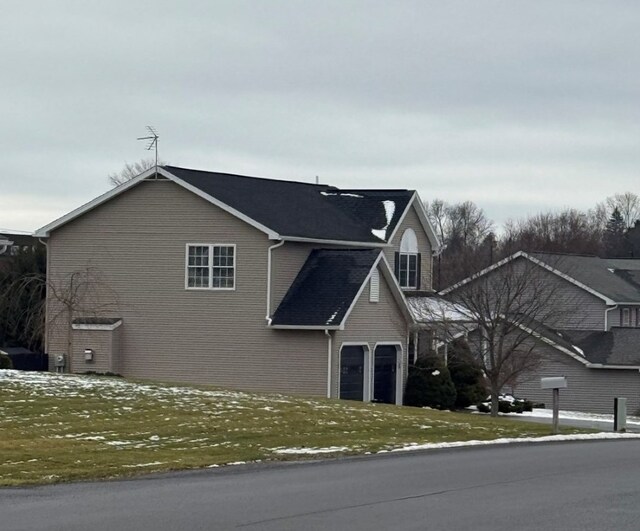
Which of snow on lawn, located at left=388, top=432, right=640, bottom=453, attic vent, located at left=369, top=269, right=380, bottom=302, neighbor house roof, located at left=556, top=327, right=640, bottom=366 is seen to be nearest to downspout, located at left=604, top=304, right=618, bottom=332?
neighbor house roof, located at left=556, top=327, right=640, bottom=366

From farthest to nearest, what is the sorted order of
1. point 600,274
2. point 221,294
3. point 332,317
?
point 600,274 < point 221,294 < point 332,317

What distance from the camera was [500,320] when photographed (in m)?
45.2

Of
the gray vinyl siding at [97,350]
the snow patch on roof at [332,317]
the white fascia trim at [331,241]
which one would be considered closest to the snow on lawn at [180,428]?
the snow patch on roof at [332,317]

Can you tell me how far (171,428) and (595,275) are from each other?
4712cm

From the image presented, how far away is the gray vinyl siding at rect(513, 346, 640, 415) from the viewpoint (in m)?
55.3

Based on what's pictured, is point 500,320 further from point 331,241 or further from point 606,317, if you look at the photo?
point 606,317

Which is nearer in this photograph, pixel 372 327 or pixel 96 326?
pixel 372 327

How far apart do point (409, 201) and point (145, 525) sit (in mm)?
37069

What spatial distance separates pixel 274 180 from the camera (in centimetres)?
4859

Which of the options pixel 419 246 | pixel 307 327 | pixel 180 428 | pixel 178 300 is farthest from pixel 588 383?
pixel 180 428

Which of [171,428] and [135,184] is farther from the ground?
[135,184]

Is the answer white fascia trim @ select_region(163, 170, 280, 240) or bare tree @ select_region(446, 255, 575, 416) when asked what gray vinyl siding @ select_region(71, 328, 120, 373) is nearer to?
white fascia trim @ select_region(163, 170, 280, 240)

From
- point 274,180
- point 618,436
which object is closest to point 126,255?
point 274,180

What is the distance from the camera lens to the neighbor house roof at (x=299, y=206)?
42.9m
